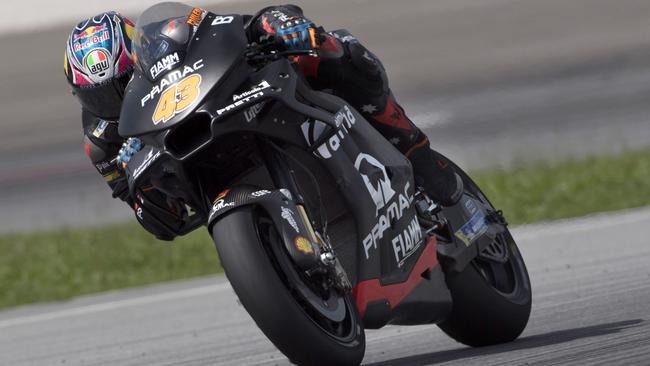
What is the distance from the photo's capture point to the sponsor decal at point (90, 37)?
4.63 metres

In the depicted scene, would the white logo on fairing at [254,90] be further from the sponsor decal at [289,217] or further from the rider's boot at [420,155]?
the rider's boot at [420,155]

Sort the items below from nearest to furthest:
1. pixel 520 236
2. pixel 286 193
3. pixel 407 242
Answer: pixel 286 193
pixel 407 242
pixel 520 236

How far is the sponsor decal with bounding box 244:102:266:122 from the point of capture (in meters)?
3.85

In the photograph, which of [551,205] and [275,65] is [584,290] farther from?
[551,205]

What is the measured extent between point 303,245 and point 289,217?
0.10 metres

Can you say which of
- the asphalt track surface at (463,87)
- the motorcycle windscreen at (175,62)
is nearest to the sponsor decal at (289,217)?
the motorcycle windscreen at (175,62)

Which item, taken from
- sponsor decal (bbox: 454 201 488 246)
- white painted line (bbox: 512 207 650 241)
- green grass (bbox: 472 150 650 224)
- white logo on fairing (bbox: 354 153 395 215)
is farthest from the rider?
green grass (bbox: 472 150 650 224)

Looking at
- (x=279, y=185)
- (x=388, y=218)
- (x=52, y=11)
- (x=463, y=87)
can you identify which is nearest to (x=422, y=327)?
(x=388, y=218)

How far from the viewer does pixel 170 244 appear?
9953 mm

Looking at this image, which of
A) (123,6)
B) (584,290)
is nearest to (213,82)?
(584,290)

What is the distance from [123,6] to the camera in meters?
20.0

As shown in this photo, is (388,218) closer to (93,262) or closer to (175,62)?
(175,62)

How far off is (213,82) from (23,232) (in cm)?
845

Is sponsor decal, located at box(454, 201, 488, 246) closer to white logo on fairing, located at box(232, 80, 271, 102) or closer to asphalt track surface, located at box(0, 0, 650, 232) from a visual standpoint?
white logo on fairing, located at box(232, 80, 271, 102)
